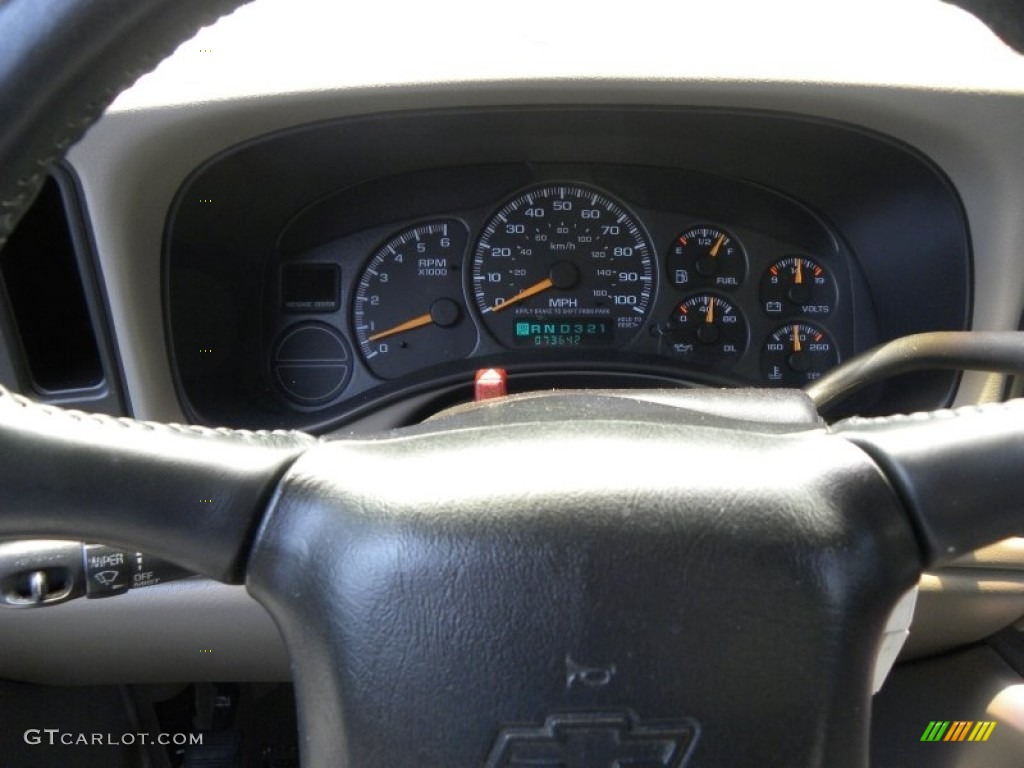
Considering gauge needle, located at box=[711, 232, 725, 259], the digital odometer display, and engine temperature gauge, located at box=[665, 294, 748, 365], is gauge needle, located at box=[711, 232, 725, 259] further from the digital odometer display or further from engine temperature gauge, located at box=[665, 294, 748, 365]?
the digital odometer display

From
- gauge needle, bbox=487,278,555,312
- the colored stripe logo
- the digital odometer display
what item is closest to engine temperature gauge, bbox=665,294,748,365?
the digital odometer display

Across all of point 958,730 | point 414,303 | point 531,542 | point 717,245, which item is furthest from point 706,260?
point 531,542

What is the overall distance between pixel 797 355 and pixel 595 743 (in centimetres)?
147

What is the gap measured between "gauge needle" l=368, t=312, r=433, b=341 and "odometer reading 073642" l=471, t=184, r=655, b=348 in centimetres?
10

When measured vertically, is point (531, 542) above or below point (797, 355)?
above

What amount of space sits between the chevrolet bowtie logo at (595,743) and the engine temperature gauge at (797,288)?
1478 mm

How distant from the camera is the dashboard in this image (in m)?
1.91

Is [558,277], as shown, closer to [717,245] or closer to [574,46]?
[717,245]

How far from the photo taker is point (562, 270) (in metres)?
1.95

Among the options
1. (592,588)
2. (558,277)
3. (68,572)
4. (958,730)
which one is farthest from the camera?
(558,277)

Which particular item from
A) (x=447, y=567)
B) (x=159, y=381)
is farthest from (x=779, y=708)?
(x=159, y=381)

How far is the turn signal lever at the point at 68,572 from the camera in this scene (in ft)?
3.15

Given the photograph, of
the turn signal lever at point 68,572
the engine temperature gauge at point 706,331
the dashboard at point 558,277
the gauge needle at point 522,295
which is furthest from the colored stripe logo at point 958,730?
the turn signal lever at point 68,572

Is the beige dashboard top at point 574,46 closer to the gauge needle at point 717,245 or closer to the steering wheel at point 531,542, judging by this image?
the gauge needle at point 717,245
